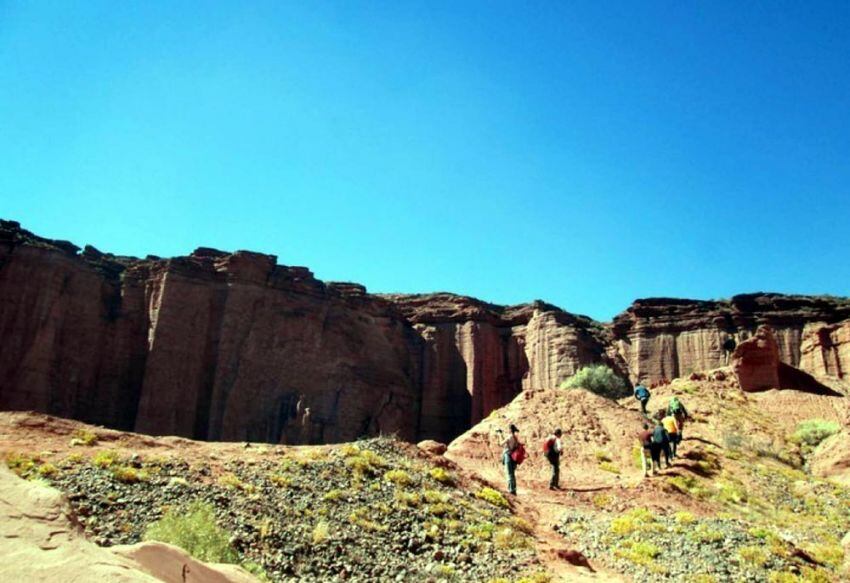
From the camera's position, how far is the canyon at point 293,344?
55.0 meters

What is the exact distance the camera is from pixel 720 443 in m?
30.2

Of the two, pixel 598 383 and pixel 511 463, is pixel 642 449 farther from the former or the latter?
pixel 598 383

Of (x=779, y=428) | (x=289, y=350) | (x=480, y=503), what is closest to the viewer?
(x=480, y=503)

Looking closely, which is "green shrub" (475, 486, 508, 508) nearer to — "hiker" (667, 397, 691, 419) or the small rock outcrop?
"hiker" (667, 397, 691, 419)

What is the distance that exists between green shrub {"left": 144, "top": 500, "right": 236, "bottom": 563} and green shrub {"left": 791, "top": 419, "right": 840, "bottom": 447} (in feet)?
77.7

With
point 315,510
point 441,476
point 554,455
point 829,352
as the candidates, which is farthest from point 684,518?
point 829,352

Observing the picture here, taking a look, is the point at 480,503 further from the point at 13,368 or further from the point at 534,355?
the point at 534,355

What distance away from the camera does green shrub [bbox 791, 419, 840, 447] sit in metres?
31.1

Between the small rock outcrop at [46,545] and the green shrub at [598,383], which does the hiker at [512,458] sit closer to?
the small rock outcrop at [46,545]

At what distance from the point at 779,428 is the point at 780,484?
7190 mm

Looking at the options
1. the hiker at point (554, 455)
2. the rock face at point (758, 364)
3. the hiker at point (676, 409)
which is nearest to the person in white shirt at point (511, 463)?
the hiker at point (554, 455)

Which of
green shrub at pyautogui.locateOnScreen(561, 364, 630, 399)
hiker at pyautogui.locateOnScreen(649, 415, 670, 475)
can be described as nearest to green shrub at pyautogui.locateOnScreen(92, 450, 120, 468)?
hiker at pyautogui.locateOnScreen(649, 415, 670, 475)

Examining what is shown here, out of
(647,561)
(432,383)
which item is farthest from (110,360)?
(647,561)

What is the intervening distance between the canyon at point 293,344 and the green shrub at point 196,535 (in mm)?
40203
